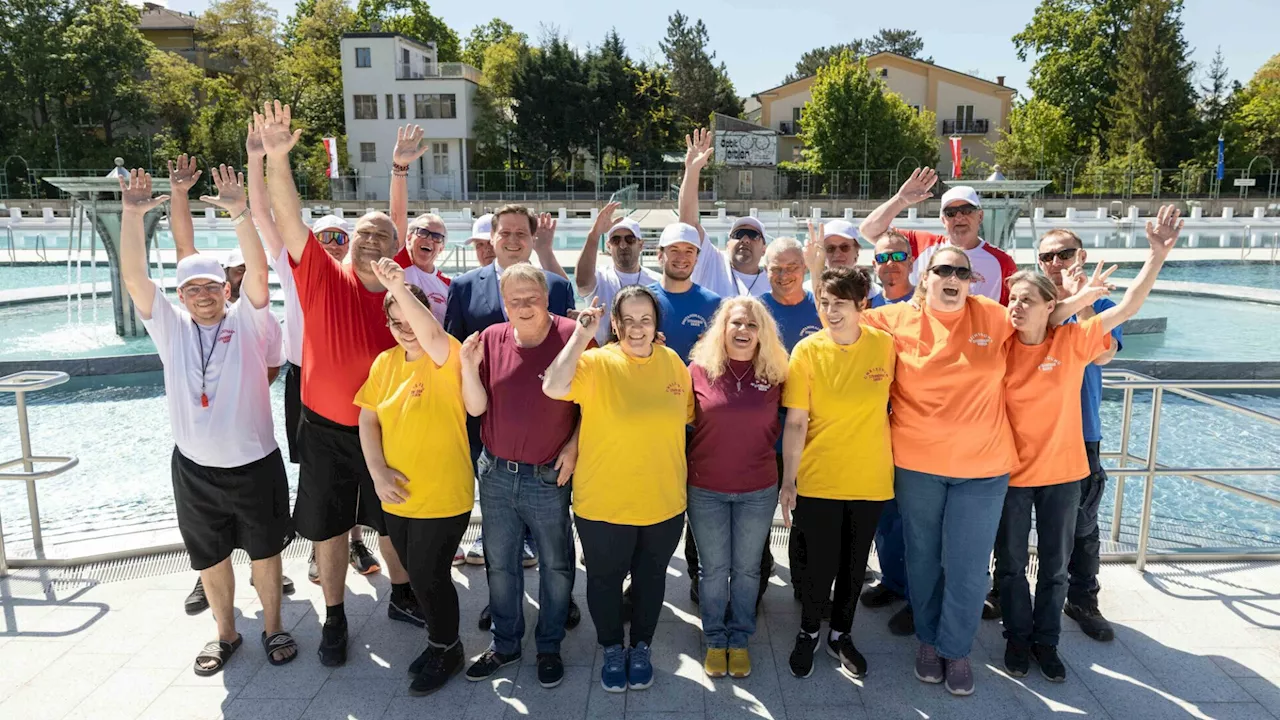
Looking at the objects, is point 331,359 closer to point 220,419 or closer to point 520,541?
point 220,419

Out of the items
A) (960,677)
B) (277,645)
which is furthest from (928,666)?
(277,645)

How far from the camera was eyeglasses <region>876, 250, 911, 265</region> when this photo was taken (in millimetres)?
4426

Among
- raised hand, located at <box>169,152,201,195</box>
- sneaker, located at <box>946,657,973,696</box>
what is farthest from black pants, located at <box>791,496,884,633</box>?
raised hand, located at <box>169,152,201,195</box>

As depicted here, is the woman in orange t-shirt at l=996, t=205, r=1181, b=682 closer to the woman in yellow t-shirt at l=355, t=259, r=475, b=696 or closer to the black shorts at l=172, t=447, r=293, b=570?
the woman in yellow t-shirt at l=355, t=259, r=475, b=696

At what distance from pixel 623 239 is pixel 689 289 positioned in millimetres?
666

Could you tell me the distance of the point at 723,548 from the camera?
12.5 feet

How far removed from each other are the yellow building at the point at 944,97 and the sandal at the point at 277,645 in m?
58.9

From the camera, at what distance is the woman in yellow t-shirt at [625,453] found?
351 cm

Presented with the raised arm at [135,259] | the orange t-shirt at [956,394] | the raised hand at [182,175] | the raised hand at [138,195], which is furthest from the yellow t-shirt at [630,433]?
the raised hand at [182,175]

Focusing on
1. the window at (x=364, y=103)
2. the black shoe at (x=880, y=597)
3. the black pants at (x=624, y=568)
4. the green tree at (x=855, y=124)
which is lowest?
the black shoe at (x=880, y=597)

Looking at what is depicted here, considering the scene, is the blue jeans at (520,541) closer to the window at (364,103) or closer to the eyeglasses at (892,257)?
the eyeglasses at (892,257)

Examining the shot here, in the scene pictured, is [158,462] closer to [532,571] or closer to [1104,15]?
[532,571]

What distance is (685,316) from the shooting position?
4285mm

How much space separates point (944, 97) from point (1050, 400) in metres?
61.3
